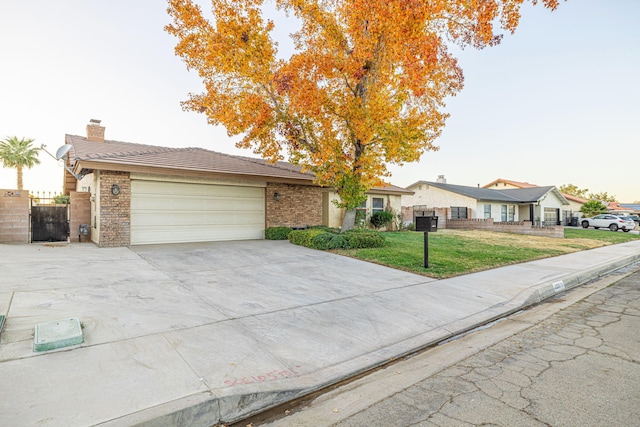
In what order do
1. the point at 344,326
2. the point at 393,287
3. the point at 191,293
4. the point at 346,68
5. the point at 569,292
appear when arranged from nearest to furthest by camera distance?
the point at 344,326, the point at 191,293, the point at 393,287, the point at 569,292, the point at 346,68

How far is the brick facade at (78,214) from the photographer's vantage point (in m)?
12.0

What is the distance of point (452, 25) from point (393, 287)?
1134cm

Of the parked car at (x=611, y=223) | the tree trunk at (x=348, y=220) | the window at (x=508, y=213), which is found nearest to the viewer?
the tree trunk at (x=348, y=220)

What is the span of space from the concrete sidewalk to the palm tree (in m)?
30.7

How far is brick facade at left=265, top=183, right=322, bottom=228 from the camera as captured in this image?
14305mm

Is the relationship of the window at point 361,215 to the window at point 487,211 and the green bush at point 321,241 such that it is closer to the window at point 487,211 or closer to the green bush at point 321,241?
the green bush at point 321,241

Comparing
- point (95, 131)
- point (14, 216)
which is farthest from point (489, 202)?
point (14, 216)

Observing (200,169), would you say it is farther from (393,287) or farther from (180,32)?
(393,287)

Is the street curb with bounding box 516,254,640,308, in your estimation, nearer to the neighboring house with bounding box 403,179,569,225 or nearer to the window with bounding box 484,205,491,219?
the neighboring house with bounding box 403,179,569,225

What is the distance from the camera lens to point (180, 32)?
11.8 meters

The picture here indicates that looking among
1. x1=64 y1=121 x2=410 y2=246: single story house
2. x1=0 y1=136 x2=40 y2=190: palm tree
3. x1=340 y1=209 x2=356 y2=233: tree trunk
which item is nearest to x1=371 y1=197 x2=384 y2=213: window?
x1=64 y1=121 x2=410 y2=246: single story house

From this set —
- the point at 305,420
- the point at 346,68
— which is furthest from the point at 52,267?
the point at 346,68

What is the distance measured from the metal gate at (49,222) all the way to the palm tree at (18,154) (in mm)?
26767

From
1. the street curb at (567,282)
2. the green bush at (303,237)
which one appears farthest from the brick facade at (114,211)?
the street curb at (567,282)
